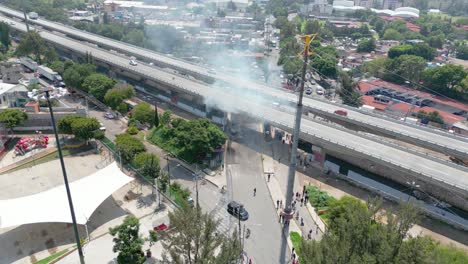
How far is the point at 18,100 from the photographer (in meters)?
47.8

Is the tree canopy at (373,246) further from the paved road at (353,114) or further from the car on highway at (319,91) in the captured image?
the car on highway at (319,91)

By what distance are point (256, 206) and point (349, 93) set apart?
37905 millimetres

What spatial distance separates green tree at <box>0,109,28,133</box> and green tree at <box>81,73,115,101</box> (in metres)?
11.3

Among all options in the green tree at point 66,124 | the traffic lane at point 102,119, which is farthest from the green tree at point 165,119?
the green tree at point 66,124

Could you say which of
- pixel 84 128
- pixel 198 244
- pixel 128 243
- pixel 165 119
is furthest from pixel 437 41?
pixel 128 243

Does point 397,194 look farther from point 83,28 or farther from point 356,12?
point 356,12

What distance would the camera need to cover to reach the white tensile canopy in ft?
83.4

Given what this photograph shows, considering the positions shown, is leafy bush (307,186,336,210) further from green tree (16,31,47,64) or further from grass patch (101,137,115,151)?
green tree (16,31,47,64)

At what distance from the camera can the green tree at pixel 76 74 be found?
53.4 m

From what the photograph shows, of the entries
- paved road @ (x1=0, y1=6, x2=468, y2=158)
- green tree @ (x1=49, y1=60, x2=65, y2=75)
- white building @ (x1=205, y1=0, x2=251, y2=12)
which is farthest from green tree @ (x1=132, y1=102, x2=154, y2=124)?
white building @ (x1=205, y1=0, x2=251, y2=12)

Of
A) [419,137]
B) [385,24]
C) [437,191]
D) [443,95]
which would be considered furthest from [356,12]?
[437,191]

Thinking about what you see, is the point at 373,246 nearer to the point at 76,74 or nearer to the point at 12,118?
the point at 12,118

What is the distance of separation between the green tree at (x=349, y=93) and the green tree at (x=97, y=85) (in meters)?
39.6

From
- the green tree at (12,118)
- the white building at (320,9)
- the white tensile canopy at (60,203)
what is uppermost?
the white building at (320,9)
